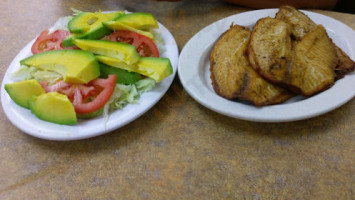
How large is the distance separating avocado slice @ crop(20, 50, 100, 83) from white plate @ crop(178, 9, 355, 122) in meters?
0.44

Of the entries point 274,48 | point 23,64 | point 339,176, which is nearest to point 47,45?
point 23,64

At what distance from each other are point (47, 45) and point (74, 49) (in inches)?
12.9

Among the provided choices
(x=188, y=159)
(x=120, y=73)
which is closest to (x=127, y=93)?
(x=120, y=73)

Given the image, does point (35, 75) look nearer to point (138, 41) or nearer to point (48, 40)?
point (48, 40)

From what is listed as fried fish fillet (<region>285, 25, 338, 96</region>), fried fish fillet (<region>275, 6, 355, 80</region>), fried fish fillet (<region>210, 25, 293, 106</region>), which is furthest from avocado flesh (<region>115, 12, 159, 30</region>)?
fried fish fillet (<region>285, 25, 338, 96</region>)

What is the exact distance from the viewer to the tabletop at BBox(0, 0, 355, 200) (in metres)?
1.13

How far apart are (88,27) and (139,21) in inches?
12.1

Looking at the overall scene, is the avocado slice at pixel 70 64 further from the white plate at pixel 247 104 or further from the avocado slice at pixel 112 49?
the white plate at pixel 247 104

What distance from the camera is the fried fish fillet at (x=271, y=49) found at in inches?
48.8

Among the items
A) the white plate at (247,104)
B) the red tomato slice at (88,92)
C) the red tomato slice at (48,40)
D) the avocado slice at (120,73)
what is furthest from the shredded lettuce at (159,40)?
the red tomato slice at (48,40)

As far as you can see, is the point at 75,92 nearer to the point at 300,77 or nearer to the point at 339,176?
the point at 300,77

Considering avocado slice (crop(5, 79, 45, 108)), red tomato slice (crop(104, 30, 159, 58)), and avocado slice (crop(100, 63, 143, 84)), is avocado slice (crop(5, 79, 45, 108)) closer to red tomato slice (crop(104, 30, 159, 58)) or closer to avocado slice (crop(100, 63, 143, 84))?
avocado slice (crop(100, 63, 143, 84))

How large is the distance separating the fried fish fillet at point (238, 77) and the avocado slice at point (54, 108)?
69 cm

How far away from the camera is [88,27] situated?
1689 millimetres
